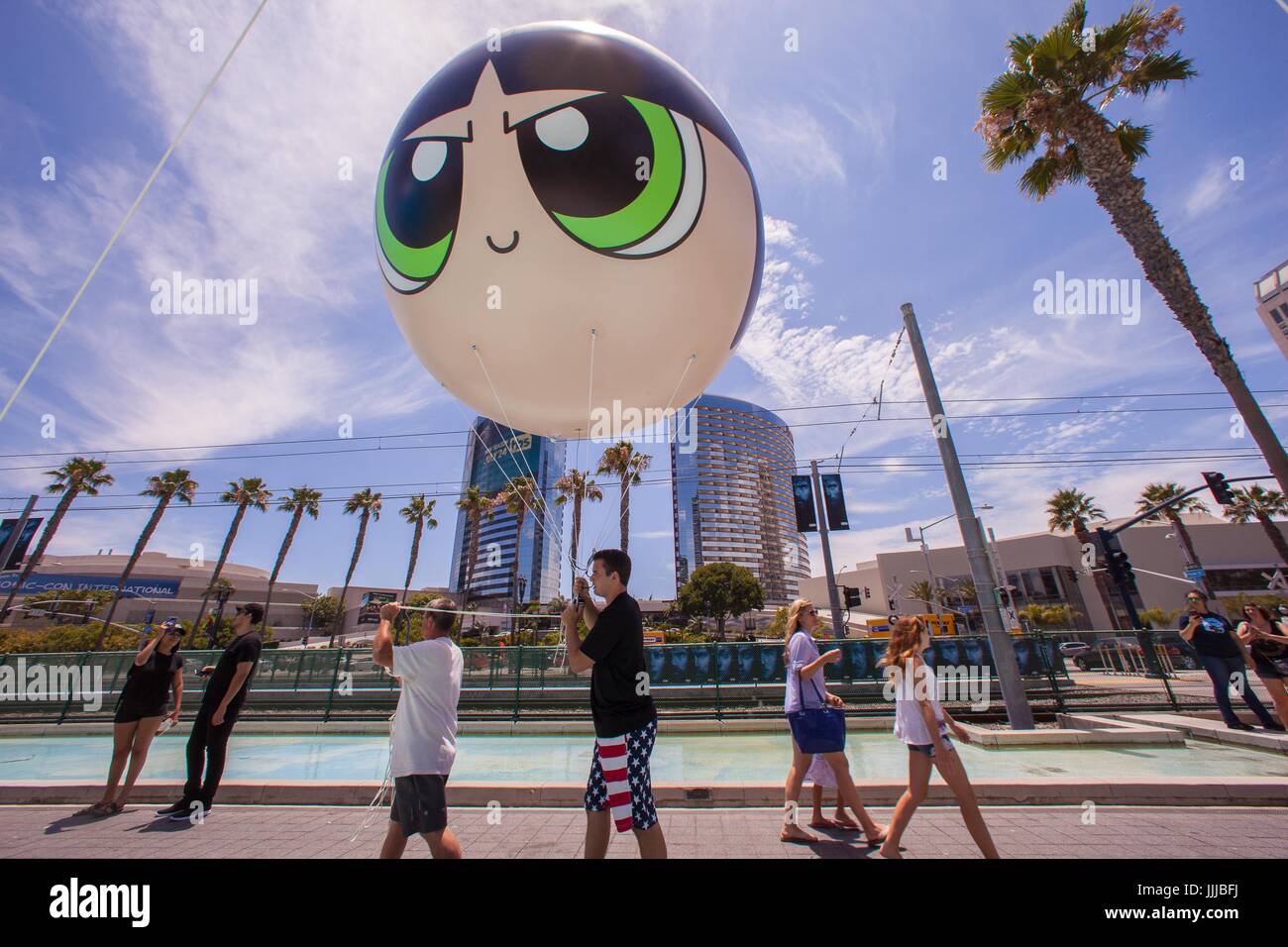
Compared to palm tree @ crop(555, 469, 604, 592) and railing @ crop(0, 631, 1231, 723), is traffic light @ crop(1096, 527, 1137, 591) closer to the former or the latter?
railing @ crop(0, 631, 1231, 723)

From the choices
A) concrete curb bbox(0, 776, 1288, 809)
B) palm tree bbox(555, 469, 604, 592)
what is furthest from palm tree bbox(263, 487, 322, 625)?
concrete curb bbox(0, 776, 1288, 809)

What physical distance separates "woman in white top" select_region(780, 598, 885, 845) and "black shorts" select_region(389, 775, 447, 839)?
2.57m

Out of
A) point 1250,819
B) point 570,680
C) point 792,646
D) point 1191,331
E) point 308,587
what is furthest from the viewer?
point 308,587

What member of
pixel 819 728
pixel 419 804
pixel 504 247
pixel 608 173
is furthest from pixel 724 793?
pixel 608 173

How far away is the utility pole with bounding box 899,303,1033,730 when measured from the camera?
8.04 meters

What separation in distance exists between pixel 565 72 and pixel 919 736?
5579 mm

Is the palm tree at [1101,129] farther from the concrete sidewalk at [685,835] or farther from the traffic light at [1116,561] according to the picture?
the traffic light at [1116,561]

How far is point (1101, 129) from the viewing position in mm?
9547

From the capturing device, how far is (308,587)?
84.8m

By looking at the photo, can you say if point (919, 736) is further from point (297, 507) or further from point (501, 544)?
point (501, 544)
